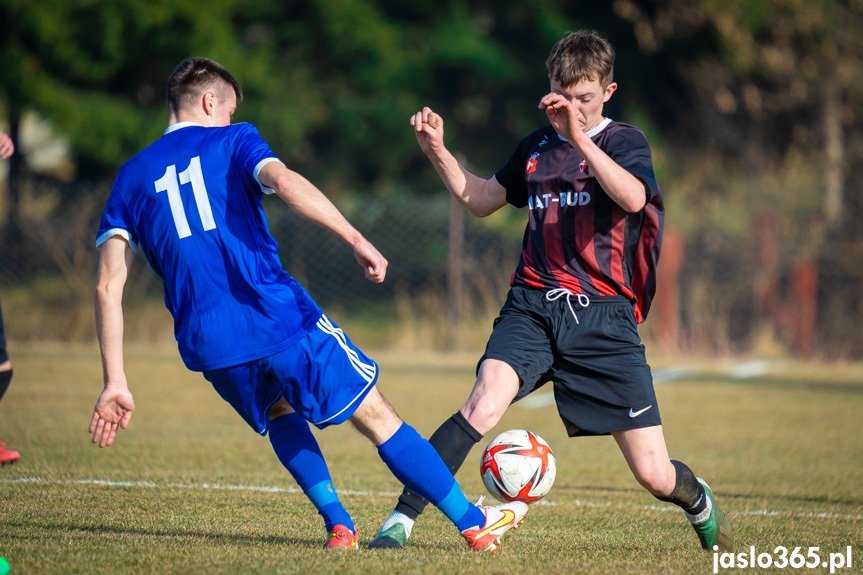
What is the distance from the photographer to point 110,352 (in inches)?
143

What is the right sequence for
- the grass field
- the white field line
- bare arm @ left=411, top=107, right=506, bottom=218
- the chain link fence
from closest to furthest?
1. the grass field
2. bare arm @ left=411, top=107, right=506, bottom=218
3. the white field line
4. the chain link fence

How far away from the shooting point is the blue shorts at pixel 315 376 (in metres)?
3.58

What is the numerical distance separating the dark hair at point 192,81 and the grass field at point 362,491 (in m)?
1.73

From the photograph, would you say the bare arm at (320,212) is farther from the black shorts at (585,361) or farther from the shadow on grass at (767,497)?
the shadow on grass at (767,497)

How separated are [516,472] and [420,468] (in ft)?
1.89

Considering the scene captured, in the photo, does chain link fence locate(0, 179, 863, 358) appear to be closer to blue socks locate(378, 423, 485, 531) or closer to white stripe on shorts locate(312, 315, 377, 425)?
blue socks locate(378, 423, 485, 531)

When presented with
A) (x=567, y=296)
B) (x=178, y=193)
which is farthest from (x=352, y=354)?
(x=567, y=296)

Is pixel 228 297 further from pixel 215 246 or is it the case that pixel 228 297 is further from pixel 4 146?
pixel 4 146

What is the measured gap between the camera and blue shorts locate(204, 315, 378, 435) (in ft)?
11.7

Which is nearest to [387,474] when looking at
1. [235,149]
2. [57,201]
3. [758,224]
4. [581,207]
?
[581,207]

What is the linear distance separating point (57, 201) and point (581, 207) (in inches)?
607

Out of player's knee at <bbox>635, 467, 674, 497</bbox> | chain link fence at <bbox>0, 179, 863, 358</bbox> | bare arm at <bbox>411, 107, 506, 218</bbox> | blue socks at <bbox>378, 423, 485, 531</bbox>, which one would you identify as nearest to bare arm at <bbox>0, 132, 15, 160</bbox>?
bare arm at <bbox>411, 107, 506, 218</bbox>

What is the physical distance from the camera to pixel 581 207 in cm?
411

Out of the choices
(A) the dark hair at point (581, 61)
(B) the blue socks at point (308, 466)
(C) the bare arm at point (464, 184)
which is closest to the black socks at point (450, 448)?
(B) the blue socks at point (308, 466)
